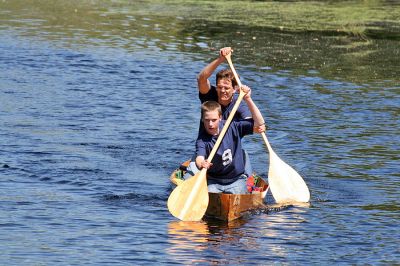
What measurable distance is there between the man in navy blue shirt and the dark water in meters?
0.46

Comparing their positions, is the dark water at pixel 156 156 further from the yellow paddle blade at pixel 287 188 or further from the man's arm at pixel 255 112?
the man's arm at pixel 255 112

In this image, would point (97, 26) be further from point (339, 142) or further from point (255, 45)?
point (339, 142)

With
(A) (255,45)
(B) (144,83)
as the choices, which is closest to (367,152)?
(B) (144,83)

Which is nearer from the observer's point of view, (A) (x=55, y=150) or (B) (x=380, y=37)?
(A) (x=55, y=150)

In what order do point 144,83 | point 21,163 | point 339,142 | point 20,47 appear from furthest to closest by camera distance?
point 20,47 → point 144,83 → point 339,142 → point 21,163

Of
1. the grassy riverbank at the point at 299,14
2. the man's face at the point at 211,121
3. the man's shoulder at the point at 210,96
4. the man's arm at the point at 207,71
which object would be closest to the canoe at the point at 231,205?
the man's face at the point at 211,121

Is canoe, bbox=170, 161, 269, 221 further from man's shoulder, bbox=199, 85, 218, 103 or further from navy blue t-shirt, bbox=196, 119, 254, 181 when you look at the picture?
man's shoulder, bbox=199, 85, 218, 103

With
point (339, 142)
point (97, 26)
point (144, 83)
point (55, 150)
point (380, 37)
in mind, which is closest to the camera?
point (55, 150)

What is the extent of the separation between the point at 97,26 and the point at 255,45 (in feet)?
18.3

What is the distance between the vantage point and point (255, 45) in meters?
24.7

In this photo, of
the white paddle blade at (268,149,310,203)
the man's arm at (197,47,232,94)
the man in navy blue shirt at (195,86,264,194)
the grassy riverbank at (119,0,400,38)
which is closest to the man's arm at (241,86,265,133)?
the man in navy blue shirt at (195,86,264,194)

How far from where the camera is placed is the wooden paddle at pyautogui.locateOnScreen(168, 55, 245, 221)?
10.0 metres

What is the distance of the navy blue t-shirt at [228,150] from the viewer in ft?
33.8

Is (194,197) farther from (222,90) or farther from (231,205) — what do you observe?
(222,90)
